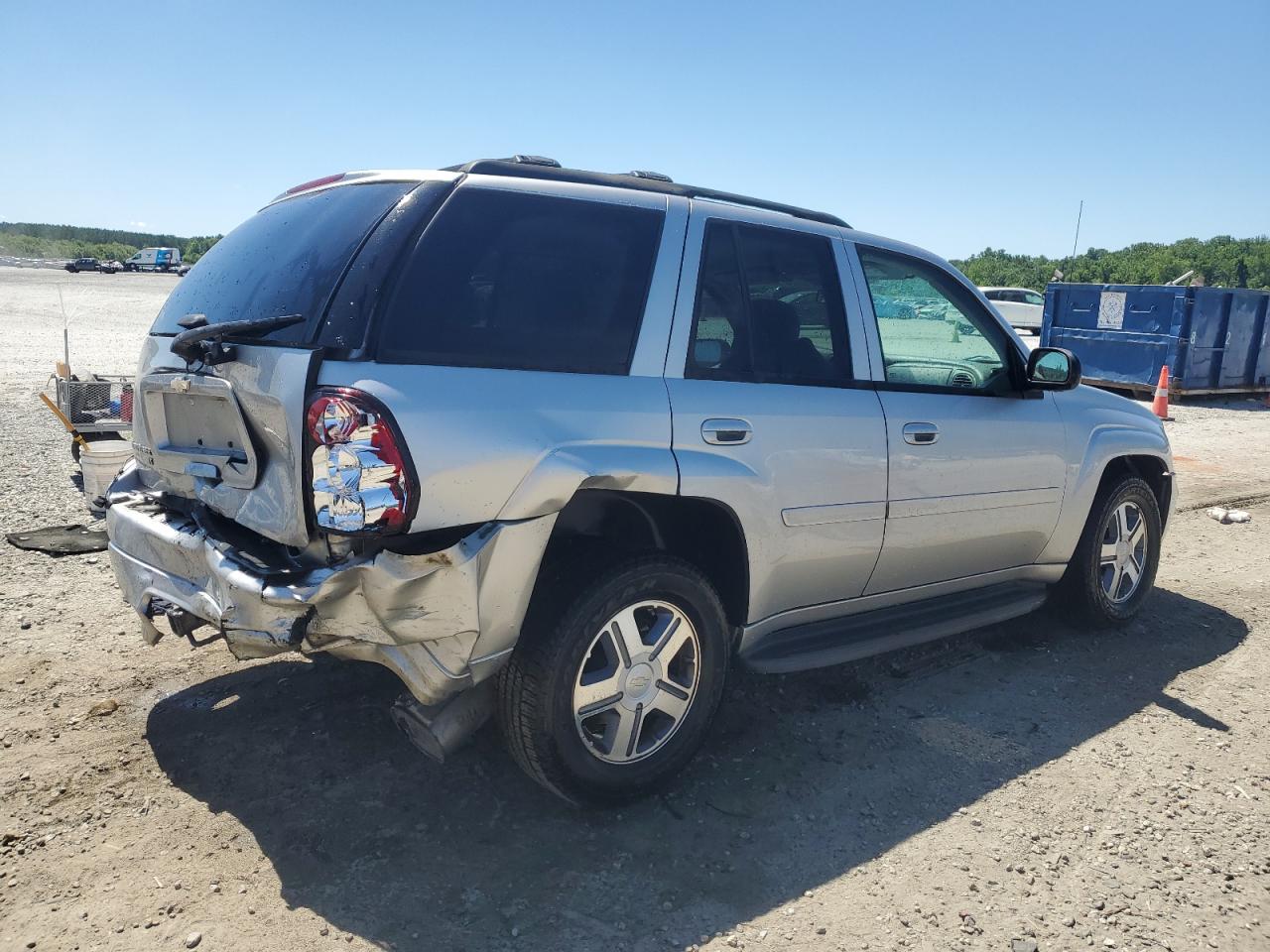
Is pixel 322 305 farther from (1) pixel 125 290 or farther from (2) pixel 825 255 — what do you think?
(1) pixel 125 290

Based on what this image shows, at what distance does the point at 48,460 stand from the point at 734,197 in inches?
271

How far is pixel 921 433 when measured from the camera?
3.73 m

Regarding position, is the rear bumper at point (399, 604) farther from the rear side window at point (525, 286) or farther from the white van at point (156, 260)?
the white van at point (156, 260)

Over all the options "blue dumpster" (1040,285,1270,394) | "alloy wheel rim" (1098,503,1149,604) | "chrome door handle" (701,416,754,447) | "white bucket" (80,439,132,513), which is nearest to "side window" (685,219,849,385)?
"chrome door handle" (701,416,754,447)

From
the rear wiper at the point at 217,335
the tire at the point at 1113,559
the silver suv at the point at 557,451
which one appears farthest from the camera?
the tire at the point at 1113,559

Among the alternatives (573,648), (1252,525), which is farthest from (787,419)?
(1252,525)

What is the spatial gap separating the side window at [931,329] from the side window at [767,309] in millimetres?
267

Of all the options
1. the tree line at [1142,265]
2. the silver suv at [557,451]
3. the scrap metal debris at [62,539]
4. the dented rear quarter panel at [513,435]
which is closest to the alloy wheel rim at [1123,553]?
the silver suv at [557,451]

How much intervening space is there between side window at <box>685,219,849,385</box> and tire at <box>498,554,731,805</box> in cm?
75

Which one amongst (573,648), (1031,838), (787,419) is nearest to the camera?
(573,648)

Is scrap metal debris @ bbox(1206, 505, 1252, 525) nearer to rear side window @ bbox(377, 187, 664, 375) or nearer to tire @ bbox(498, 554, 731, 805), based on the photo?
tire @ bbox(498, 554, 731, 805)

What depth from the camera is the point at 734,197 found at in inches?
142

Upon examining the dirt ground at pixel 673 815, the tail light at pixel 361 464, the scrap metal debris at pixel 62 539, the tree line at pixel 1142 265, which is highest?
the tree line at pixel 1142 265

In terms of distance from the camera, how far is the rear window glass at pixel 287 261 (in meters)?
2.75
